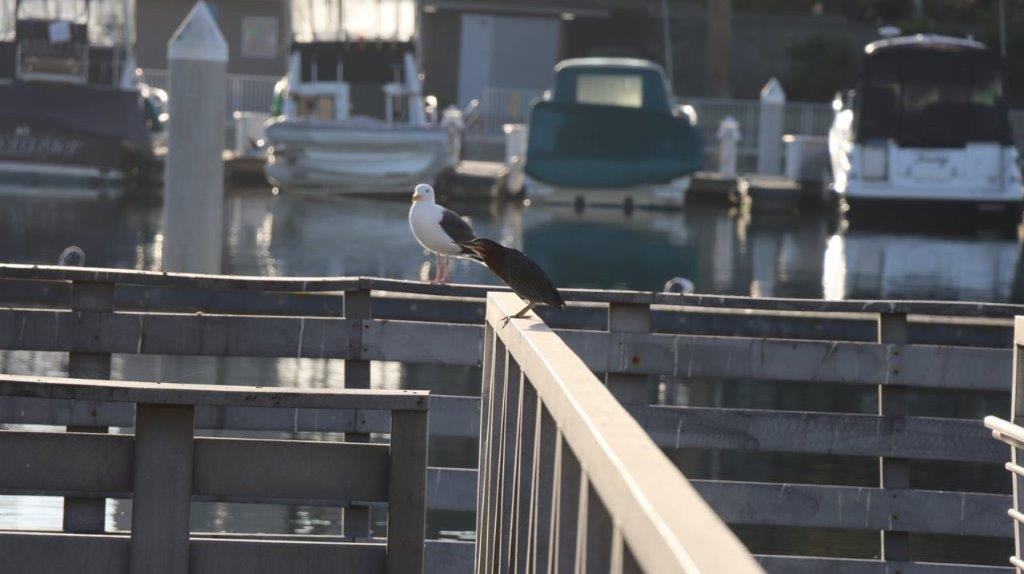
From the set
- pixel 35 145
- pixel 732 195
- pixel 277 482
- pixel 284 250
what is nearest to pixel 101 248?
pixel 284 250

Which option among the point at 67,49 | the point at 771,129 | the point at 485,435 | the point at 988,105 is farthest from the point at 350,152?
the point at 485,435

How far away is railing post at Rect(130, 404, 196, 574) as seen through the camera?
14.3 ft

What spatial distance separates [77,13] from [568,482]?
123 feet

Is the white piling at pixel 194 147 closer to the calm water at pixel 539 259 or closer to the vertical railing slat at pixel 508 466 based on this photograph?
the calm water at pixel 539 259

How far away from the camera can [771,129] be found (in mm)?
40000

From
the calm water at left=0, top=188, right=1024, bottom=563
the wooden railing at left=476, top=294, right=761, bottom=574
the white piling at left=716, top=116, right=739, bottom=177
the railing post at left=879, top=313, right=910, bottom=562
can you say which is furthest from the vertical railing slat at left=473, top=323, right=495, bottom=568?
the white piling at left=716, top=116, right=739, bottom=177

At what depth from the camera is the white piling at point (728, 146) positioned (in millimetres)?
36969

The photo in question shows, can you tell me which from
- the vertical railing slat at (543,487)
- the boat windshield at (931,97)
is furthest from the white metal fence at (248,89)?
the vertical railing slat at (543,487)

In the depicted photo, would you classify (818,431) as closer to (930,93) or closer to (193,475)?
(193,475)

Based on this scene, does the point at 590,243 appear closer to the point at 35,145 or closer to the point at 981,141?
the point at 981,141

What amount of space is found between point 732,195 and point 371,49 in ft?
26.1

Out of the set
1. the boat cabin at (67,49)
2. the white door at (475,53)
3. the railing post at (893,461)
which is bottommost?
the railing post at (893,461)

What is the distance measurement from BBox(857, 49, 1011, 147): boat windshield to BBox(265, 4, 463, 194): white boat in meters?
8.36

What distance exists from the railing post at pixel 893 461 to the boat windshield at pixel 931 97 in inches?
1028
